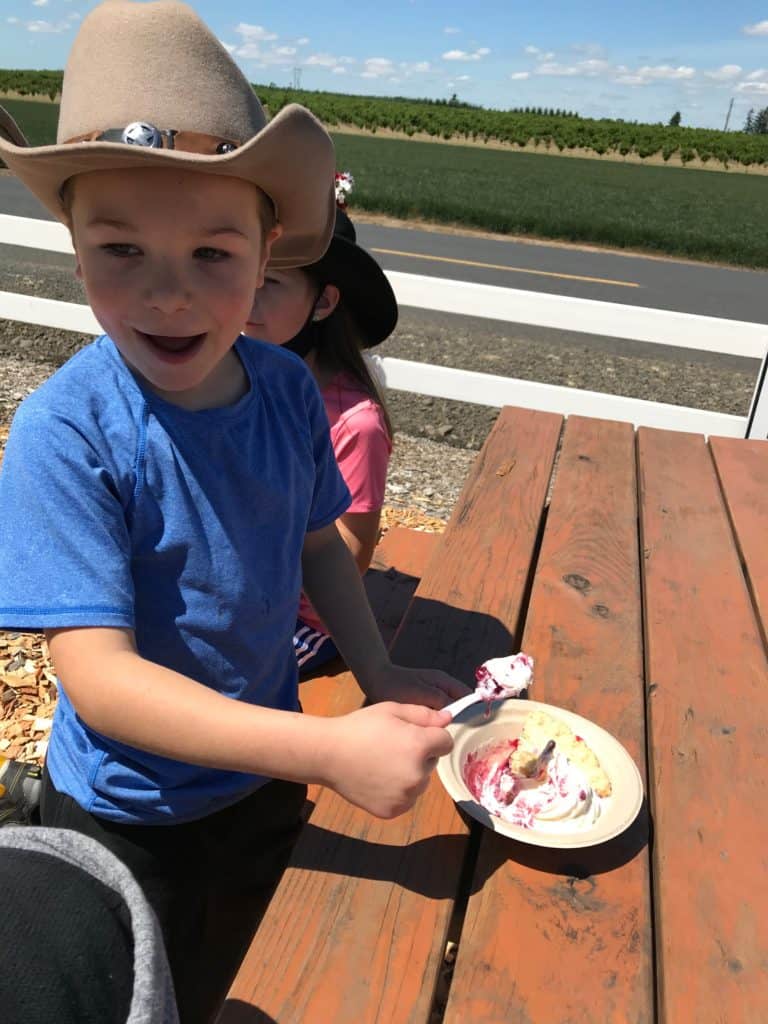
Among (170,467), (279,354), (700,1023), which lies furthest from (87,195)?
(700,1023)

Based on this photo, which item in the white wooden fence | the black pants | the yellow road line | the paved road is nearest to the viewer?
the black pants

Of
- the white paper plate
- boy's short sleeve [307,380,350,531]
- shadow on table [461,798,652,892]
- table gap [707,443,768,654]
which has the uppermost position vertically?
boy's short sleeve [307,380,350,531]

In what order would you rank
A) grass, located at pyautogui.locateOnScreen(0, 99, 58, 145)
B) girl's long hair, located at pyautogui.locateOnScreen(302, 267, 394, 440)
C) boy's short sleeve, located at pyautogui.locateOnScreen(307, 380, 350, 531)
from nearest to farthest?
boy's short sleeve, located at pyautogui.locateOnScreen(307, 380, 350, 531) → girl's long hair, located at pyautogui.locateOnScreen(302, 267, 394, 440) → grass, located at pyautogui.locateOnScreen(0, 99, 58, 145)

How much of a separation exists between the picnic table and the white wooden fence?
226 centimetres

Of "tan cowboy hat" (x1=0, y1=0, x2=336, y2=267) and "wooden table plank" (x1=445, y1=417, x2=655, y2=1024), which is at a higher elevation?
"tan cowboy hat" (x1=0, y1=0, x2=336, y2=267)

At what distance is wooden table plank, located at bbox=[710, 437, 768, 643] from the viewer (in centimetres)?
199

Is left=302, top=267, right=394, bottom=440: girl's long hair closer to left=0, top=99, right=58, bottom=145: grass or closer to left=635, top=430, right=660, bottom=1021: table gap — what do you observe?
left=635, top=430, right=660, bottom=1021: table gap

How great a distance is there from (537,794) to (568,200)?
23.8m

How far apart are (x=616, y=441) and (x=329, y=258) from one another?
119 centimetres

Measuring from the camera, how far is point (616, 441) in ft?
9.36

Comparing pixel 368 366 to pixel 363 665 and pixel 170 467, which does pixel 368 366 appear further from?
pixel 170 467

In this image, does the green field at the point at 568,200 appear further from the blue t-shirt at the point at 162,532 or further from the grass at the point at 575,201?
the blue t-shirt at the point at 162,532

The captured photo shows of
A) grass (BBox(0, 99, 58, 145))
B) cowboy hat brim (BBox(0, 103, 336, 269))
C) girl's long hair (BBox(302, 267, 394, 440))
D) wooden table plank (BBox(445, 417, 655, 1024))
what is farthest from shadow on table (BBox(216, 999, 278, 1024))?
grass (BBox(0, 99, 58, 145))

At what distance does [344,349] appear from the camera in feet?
7.83
